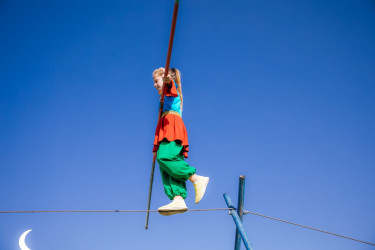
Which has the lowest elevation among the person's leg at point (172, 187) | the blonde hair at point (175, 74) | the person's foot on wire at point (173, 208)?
the person's foot on wire at point (173, 208)

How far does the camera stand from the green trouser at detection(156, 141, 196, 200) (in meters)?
2.63

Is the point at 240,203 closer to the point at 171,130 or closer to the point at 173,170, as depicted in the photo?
the point at 173,170

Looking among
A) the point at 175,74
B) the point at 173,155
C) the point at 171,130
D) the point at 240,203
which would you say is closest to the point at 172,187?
the point at 173,155

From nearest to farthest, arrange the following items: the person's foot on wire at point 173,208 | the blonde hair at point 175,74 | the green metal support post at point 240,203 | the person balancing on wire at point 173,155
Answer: the person's foot on wire at point 173,208
the person balancing on wire at point 173,155
the green metal support post at point 240,203
the blonde hair at point 175,74

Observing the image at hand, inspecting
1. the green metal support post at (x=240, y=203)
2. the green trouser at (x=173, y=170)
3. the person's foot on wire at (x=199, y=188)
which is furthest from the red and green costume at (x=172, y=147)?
the green metal support post at (x=240, y=203)

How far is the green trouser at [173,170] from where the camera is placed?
8.63 feet

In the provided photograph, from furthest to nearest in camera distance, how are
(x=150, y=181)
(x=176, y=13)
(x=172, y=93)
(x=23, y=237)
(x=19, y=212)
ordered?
(x=150, y=181) < (x=172, y=93) < (x=23, y=237) < (x=19, y=212) < (x=176, y=13)

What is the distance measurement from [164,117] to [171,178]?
2.12 ft

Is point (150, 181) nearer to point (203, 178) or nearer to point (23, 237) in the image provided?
point (203, 178)

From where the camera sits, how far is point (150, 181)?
3309 mm

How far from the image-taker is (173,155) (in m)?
2.70

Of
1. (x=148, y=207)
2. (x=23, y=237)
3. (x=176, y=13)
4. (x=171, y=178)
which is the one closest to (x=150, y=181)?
(x=148, y=207)

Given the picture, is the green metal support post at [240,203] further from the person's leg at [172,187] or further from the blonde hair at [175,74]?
the blonde hair at [175,74]

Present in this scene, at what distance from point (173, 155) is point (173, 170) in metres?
0.16
